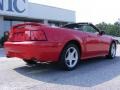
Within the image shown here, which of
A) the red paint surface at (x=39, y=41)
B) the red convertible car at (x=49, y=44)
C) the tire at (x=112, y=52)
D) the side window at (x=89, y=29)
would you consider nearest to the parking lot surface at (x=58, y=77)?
the red convertible car at (x=49, y=44)

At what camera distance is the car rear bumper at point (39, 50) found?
673cm

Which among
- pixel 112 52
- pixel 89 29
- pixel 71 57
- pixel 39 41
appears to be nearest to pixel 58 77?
pixel 39 41

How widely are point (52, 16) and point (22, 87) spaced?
23926 mm

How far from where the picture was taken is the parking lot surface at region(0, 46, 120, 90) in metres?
5.71

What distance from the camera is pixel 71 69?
7508 mm

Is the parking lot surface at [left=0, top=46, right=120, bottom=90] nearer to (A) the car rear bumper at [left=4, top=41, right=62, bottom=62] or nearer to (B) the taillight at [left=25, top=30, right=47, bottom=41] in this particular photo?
(A) the car rear bumper at [left=4, top=41, right=62, bottom=62]

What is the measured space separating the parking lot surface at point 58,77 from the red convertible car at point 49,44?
1.16 feet

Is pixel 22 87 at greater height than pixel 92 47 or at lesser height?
lesser

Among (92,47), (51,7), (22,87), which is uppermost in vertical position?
(51,7)

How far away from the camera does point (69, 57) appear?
750 centimetres

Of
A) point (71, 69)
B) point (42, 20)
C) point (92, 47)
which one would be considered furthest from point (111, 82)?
point (42, 20)

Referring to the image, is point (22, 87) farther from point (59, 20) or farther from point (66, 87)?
point (59, 20)

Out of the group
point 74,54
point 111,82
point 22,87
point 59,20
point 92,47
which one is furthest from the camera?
point 59,20

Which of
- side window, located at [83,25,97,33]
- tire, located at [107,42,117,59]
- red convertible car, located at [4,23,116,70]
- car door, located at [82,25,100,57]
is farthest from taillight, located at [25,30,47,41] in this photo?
tire, located at [107,42,117,59]
